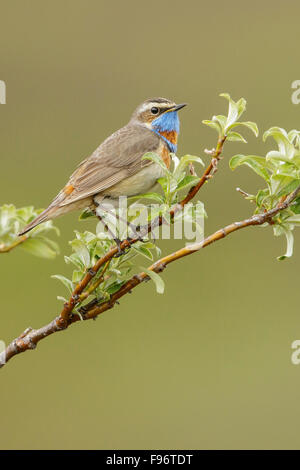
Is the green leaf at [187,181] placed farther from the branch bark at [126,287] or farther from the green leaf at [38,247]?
the green leaf at [38,247]

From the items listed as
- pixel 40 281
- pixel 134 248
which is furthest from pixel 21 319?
pixel 134 248

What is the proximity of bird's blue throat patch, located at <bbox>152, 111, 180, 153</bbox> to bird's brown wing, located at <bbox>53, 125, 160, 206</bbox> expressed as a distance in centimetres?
8

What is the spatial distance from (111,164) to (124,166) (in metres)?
0.07

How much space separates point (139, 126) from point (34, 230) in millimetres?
2475

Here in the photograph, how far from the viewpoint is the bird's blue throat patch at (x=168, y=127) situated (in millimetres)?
4719

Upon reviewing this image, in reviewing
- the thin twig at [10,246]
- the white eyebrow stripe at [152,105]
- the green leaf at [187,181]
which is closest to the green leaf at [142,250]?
the green leaf at [187,181]

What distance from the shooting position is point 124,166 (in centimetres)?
426

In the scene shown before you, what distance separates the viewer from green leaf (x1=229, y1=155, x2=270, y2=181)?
2689 millimetres

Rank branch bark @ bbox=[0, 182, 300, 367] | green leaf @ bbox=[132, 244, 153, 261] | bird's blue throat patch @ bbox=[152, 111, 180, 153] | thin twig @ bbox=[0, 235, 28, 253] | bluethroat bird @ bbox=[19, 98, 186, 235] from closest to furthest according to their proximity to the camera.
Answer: thin twig @ bbox=[0, 235, 28, 253] → branch bark @ bbox=[0, 182, 300, 367] → green leaf @ bbox=[132, 244, 153, 261] → bluethroat bird @ bbox=[19, 98, 186, 235] → bird's blue throat patch @ bbox=[152, 111, 180, 153]

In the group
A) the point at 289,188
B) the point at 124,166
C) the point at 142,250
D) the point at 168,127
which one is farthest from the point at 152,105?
the point at 289,188

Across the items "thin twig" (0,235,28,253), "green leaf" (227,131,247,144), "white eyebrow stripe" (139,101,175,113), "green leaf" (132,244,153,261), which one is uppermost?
"white eyebrow stripe" (139,101,175,113)

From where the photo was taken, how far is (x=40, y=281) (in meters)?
9.64

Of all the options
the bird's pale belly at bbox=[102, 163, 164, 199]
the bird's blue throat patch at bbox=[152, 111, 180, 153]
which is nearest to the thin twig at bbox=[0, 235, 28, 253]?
the bird's pale belly at bbox=[102, 163, 164, 199]

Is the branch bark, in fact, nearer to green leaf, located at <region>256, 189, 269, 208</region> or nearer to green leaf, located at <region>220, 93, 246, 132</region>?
green leaf, located at <region>256, 189, 269, 208</region>
